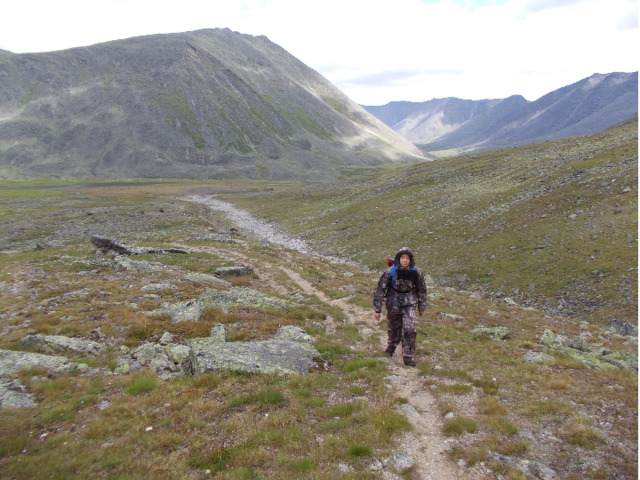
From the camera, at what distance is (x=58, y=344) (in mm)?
15102

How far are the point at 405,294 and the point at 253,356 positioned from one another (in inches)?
259

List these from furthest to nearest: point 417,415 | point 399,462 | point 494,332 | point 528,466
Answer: point 494,332
point 417,415
point 399,462
point 528,466

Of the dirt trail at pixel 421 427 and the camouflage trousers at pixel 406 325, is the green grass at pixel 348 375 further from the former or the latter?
the camouflage trousers at pixel 406 325

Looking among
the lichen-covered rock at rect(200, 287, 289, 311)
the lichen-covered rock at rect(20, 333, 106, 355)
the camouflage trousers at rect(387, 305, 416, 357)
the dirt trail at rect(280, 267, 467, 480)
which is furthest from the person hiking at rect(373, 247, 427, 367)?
the lichen-covered rock at rect(20, 333, 106, 355)

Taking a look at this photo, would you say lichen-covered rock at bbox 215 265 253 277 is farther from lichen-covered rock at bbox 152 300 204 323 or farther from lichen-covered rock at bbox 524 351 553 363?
lichen-covered rock at bbox 524 351 553 363

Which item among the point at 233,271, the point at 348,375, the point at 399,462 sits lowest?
the point at 233,271

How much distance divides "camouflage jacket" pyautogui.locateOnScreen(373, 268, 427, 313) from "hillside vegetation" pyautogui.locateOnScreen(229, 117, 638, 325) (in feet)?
52.1

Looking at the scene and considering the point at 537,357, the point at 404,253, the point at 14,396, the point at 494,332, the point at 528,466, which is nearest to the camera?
the point at 528,466

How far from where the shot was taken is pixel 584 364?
1430 centimetres

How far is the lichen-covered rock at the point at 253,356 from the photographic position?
13.5 metres

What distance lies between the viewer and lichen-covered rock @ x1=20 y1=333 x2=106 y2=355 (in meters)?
14.9

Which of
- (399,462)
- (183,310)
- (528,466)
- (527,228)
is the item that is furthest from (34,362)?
(527,228)

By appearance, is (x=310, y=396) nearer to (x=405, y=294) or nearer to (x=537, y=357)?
(x=405, y=294)

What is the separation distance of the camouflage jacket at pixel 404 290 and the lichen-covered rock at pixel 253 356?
3.77 metres
